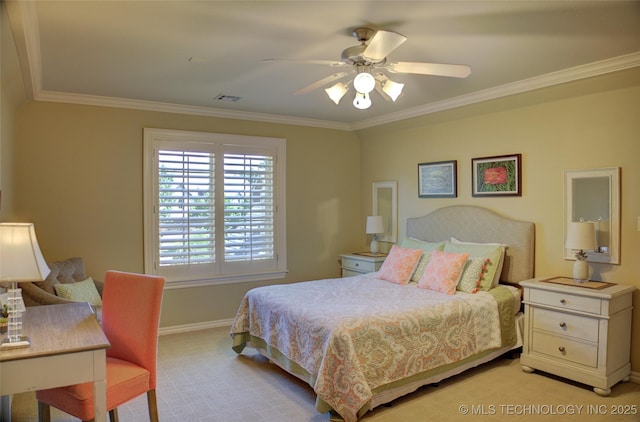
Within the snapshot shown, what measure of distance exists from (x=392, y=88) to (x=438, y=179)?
235 cm

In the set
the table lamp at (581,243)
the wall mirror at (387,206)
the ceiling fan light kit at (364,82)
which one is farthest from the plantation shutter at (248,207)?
the table lamp at (581,243)

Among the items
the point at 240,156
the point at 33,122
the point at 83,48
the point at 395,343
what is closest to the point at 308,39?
the point at 83,48

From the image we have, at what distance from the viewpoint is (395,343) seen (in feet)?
10.0

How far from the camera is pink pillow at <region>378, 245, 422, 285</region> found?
4266 millimetres

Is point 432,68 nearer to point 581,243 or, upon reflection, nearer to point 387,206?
point 581,243

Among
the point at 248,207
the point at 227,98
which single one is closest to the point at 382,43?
the point at 227,98

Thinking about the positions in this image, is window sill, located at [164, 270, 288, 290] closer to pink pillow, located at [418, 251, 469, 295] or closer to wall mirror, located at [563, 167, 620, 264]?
pink pillow, located at [418, 251, 469, 295]

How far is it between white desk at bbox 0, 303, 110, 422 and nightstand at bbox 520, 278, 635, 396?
322cm

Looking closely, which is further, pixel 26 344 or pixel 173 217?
pixel 173 217

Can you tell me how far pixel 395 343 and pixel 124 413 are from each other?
193 centimetres

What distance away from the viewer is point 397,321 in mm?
3117

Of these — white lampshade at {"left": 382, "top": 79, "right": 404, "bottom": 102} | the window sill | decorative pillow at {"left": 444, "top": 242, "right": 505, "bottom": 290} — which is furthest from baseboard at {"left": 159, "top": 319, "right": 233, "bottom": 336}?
white lampshade at {"left": 382, "top": 79, "right": 404, "bottom": 102}

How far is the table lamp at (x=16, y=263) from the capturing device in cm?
187

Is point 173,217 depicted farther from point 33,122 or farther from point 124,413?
point 124,413
